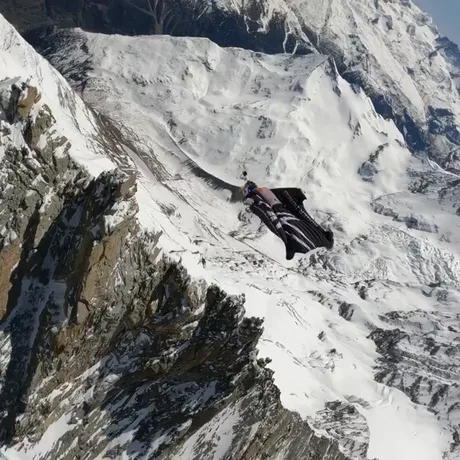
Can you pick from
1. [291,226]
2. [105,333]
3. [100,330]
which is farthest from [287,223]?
[105,333]

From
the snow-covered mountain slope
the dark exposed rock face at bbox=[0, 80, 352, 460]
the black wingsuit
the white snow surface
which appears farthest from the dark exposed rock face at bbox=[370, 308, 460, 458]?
the white snow surface

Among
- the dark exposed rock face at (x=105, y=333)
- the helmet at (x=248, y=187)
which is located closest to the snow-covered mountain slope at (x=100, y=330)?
the dark exposed rock face at (x=105, y=333)

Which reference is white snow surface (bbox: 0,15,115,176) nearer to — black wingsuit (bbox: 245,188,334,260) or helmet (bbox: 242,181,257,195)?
helmet (bbox: 242,181,257,195)

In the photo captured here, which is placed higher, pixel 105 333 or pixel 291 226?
pixel 291 226

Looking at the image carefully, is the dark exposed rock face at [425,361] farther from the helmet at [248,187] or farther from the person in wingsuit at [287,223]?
the helmet at [248,187]

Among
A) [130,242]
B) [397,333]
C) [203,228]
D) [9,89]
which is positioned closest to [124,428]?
[130,242]

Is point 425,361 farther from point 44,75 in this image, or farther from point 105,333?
point 44,75
